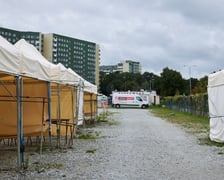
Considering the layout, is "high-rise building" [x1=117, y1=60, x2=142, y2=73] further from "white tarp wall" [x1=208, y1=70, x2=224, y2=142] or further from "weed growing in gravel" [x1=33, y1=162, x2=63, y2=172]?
"weed growing in gravel" [x1=33, y1=162, x2=63, y2=172]

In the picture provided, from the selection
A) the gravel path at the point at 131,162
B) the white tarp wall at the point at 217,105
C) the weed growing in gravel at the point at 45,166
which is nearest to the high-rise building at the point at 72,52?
the white tarp wall at the point at 217,105

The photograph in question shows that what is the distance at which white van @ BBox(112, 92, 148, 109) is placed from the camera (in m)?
61.2

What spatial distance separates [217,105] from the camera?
44.1 ft

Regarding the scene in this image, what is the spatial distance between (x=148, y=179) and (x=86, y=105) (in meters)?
18.8

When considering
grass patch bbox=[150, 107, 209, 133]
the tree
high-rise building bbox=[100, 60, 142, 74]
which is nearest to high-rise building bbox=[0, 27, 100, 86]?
grass patch bbox=[150, 107, 209, 133]

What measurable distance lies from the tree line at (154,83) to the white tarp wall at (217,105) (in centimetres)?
5376

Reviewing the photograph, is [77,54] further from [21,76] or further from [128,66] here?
[128,66]

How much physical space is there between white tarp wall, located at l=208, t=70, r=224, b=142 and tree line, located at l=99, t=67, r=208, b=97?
53.8m

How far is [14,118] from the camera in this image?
11062mm

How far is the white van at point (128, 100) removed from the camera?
61184 millimetres

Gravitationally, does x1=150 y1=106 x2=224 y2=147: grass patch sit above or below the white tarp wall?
below

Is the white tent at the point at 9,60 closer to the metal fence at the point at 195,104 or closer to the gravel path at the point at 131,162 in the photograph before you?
the gravel path at the point at 131,162

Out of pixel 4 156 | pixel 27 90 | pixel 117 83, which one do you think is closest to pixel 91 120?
pixel 27 90

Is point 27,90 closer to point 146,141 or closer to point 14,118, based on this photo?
point 14,118
